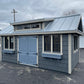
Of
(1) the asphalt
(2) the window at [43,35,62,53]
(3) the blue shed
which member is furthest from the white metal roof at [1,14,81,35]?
(1) the asphalt

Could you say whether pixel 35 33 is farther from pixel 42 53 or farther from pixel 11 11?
pixel 11 11

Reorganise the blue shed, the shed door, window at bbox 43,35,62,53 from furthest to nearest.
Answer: the shed door
window at bbox 43,35,62,53
the blue shed

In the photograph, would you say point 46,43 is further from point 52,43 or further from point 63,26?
point 63,26

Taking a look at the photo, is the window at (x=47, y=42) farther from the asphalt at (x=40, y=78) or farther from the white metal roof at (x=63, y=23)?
the asphalt at (x=40, y=78)

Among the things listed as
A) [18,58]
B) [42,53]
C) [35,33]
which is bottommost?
[18,58]

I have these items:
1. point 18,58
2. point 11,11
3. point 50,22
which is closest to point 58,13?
point 11,11

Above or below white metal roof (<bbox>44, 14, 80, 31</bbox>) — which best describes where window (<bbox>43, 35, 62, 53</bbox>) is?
below

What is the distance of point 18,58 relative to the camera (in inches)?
244

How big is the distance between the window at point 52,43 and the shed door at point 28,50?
0.77m

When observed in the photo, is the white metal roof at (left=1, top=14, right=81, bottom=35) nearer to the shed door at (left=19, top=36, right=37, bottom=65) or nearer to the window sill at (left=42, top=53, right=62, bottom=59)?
the shed door at (left=19, top=36, right=37, bottom=65)

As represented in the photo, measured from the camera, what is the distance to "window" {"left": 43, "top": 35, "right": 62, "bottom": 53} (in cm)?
463

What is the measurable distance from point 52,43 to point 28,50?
1909mm

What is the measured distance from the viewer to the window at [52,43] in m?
4.63

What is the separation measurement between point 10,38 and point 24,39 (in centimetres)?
148
